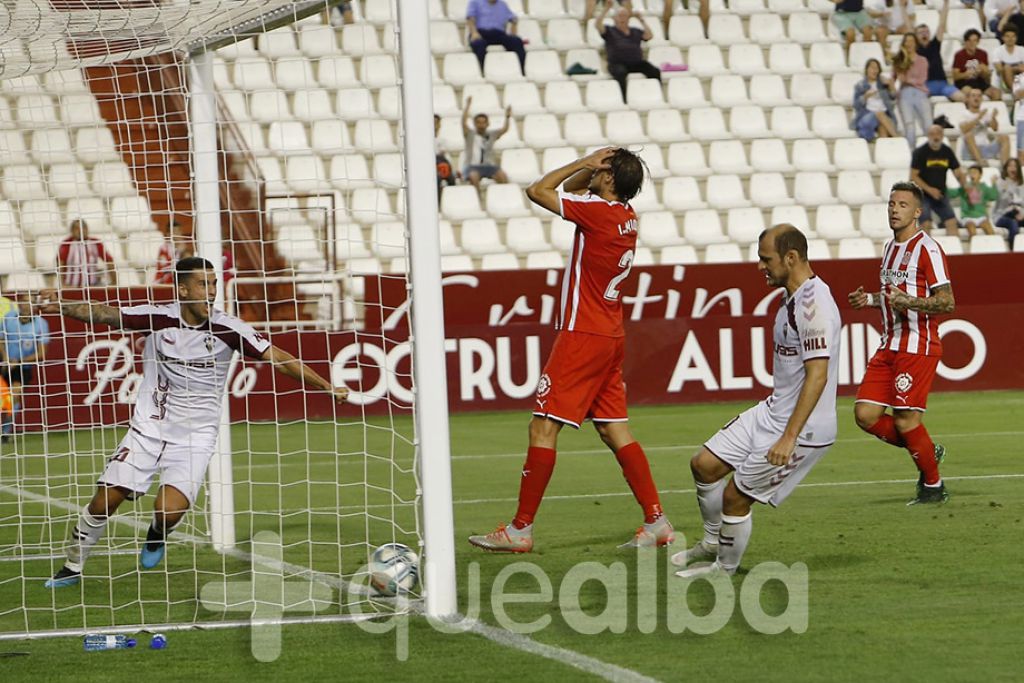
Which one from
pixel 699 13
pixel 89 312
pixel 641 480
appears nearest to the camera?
pixel 89 312

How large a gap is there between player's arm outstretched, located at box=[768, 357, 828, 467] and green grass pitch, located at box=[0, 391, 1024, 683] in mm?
614

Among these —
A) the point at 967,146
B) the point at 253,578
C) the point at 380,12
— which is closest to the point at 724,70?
the point at 967,146

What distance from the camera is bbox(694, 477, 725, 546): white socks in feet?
24.0

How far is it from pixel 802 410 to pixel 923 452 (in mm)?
3168

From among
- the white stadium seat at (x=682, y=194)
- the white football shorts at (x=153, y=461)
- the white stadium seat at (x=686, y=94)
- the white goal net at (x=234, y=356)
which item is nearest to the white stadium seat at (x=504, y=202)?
the white goal net at (x=234, y=356)

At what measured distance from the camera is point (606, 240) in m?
8.08

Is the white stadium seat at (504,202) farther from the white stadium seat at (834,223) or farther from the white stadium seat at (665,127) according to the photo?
the white stadium seat at (834,223)

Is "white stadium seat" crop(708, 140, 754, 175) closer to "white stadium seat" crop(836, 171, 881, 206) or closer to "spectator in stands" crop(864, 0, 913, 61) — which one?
"white stadium seat" crop(836, 171, 881, 206)

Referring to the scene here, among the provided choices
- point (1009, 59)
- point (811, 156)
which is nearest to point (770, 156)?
point (811, 156)

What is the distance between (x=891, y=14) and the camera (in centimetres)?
2394

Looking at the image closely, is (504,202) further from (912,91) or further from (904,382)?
(904,382)

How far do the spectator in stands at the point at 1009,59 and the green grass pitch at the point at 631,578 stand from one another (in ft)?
37.5

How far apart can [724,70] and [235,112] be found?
747 cm

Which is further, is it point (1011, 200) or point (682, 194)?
point (682, 194)
